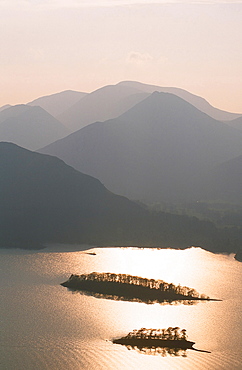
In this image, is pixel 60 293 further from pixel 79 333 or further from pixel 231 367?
pixel 231 367

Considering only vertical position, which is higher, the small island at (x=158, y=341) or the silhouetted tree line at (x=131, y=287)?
the silhouetted tree line at (x=131, y=287)

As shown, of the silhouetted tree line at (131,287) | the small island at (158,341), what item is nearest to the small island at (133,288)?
the silhouetted tree line at (131,287)

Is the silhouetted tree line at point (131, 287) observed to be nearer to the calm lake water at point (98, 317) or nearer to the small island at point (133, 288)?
the small island at point (133, 288)

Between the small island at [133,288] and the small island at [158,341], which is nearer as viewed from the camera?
the small island at [158,341]

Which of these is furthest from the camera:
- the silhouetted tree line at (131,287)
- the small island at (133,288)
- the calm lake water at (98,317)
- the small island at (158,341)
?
the silhouetted tree line at (131,287)

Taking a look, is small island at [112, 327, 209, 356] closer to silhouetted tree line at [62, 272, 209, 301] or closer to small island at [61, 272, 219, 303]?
small island at [61, 272, 219, 303]

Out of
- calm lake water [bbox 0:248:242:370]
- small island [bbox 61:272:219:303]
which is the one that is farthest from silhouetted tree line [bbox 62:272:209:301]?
calm lake water [bbox 0:248:242:370]

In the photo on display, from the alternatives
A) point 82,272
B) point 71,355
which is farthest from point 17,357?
point 82,272
